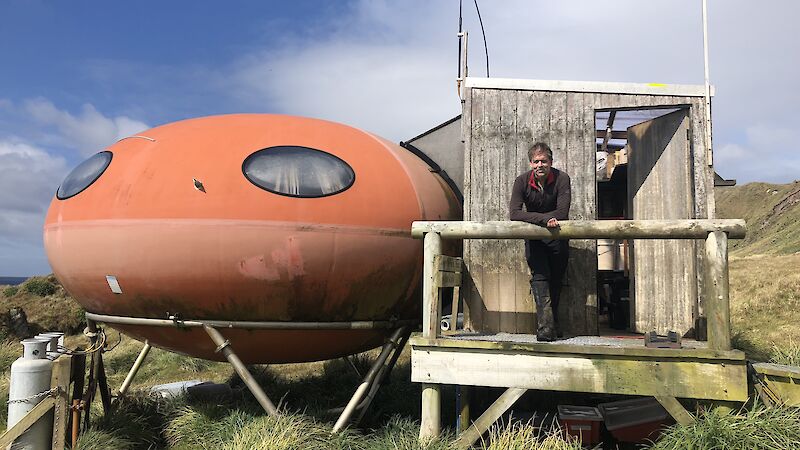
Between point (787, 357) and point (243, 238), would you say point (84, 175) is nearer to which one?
point (243, 238)

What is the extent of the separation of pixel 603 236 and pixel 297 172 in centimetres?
277

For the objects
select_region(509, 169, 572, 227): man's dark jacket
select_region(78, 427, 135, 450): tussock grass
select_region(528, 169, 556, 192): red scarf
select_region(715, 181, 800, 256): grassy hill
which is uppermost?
select_region(715, 181, 800, 256): grassy hill

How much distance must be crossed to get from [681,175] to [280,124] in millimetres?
4232

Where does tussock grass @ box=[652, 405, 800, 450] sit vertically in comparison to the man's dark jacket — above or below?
below

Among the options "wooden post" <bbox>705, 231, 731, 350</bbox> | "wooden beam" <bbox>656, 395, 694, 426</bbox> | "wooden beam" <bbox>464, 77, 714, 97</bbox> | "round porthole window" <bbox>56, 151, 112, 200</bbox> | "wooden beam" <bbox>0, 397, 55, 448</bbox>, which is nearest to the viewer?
"wooden post" <bbox>705, 231, 731, 350</bbox>

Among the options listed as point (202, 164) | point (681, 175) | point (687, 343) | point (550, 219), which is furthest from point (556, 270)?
point (202, 164)

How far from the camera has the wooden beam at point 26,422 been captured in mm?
4619

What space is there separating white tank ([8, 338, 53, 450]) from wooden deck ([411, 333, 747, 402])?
346cm

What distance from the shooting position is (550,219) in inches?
175

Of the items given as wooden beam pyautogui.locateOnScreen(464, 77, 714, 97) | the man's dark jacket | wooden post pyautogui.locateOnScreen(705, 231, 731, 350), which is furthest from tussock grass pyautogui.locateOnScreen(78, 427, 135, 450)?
wooden post pyautogui.locateOnScreen(705, 231, 731, 350)

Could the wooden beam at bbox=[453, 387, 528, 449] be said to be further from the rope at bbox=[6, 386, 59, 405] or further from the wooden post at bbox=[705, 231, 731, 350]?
the rope at bbox=[6, 386, 59, 405]

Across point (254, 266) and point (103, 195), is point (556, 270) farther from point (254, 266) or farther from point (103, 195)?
point (103, 195)

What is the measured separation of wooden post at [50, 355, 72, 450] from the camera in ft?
16.4

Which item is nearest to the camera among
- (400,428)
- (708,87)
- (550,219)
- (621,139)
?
(550,219)
